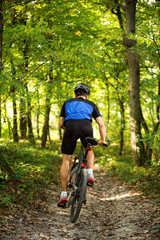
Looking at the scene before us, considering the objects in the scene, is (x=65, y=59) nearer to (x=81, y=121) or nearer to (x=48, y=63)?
(x=48, y=63)

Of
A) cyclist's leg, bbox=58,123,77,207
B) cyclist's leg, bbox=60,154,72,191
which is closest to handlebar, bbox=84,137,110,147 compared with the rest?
cyclist's leg, bbox=58,123,77,207

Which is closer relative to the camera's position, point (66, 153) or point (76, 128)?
point (76, 128)

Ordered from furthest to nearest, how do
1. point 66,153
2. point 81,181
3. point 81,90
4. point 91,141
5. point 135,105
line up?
point 135,105 < point 81,90 < point 66,153 < point 81,181 < point 91,141

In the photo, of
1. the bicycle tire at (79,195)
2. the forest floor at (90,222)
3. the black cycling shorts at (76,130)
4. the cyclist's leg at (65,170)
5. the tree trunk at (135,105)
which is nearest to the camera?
the forest floor at (90,222)

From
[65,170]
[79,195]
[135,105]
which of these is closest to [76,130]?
[65,170]

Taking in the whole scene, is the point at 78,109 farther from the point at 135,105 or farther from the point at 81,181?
the point at 135,105

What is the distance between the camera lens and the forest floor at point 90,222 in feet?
12.7

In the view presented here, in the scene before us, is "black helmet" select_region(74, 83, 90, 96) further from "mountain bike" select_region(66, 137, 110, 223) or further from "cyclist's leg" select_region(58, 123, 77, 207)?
"mountain bike" select_region(66, 137, 110, 223)

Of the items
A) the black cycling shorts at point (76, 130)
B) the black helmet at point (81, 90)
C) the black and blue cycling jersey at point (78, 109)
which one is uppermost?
the black helmet at point (81, 90)

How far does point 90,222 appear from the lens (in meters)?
4.84

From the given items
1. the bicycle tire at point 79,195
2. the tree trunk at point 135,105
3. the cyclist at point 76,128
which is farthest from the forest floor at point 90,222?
the tree trunk at point 135,105

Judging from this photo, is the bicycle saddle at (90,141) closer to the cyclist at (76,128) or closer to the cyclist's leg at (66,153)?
the cyclist at (76,128)

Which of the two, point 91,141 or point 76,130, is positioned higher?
point 76,130

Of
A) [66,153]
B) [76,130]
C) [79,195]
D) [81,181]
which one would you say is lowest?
[79,195]
